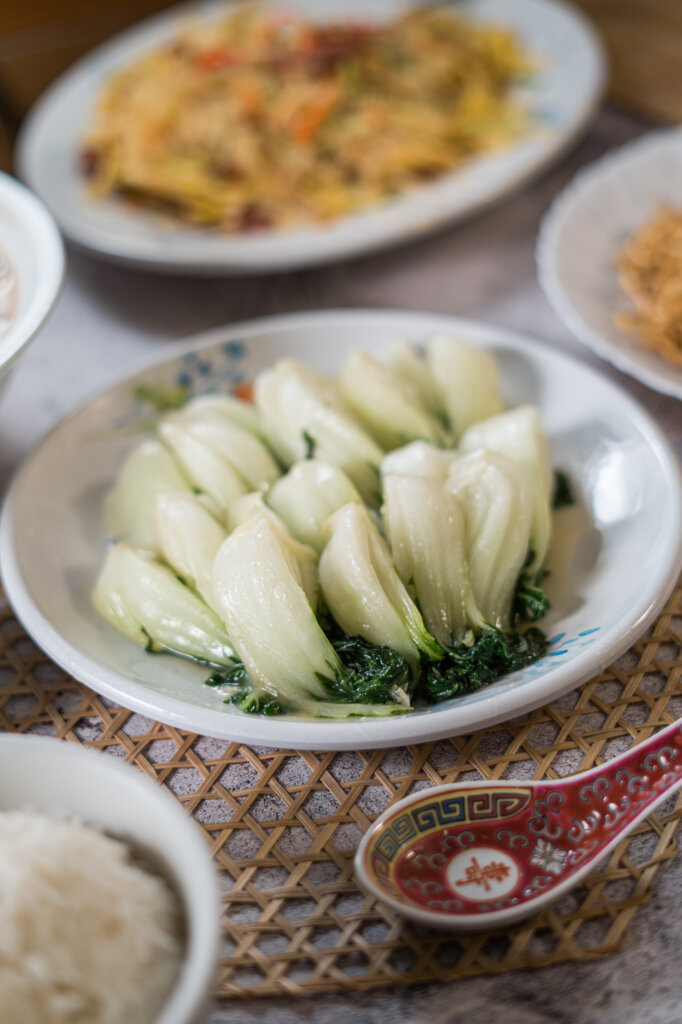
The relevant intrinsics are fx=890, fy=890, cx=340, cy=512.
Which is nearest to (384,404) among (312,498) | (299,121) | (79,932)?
(312,498)

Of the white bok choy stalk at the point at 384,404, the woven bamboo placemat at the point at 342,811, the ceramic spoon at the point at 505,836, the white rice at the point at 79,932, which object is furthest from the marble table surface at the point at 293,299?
the white rice at the point at 79,932

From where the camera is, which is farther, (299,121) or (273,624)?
(299,121)

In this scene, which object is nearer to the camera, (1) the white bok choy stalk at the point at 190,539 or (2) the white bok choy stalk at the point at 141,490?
(1) the white bok choy stalk at the point at 190,539

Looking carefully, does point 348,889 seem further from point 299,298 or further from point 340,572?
point 299,298

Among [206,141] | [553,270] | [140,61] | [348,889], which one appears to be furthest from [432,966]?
[140,61]

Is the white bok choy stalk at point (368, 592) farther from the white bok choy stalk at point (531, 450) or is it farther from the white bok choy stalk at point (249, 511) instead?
the white bok choy stalk at point (531, 450)

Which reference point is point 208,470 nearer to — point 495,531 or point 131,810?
point 495,531

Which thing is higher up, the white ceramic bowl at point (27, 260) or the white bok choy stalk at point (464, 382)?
the white ceramic bowl at point (27, 260)
